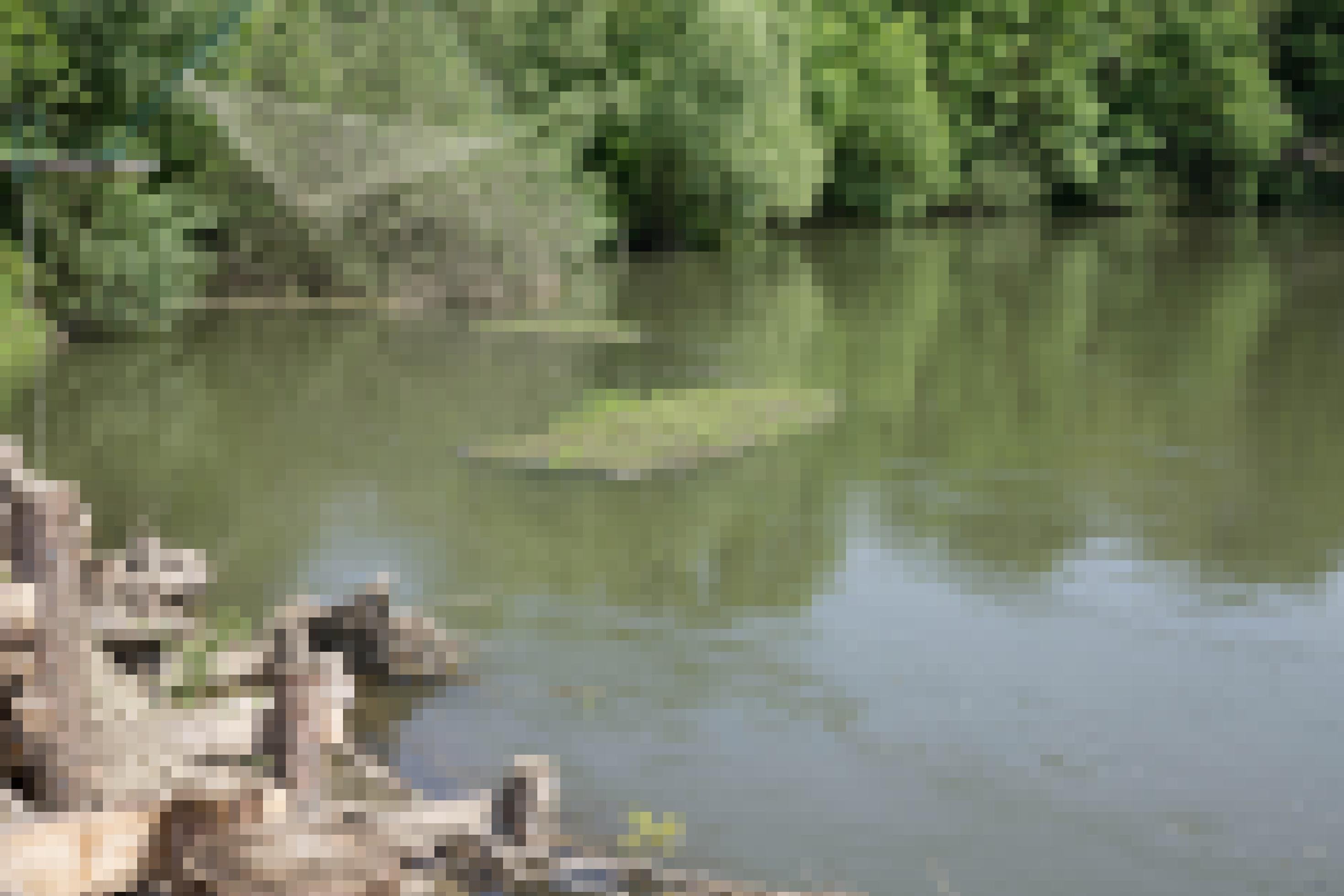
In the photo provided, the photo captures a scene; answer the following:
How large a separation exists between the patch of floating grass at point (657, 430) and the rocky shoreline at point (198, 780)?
6458 millimetres

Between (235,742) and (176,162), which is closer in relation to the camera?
(235,742)

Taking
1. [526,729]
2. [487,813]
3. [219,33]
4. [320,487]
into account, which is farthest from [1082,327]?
[487,813]

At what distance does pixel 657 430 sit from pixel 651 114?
21.1 meters

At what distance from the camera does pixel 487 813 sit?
760 centimetres

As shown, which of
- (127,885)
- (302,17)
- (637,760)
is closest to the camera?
(127,885)

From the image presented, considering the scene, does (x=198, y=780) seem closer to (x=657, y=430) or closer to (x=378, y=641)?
(x=378, y=641)

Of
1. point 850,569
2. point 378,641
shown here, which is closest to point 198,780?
point 378,641

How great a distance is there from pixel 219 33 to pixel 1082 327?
1763 centimetres

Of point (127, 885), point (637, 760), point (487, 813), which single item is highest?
point (637, 760)

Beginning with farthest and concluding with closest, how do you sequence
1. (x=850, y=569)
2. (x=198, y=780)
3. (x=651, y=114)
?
(x=651, y=114) < (x=850, y=569) < (x=198, y=780)

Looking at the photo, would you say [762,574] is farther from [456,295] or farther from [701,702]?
[456,295]

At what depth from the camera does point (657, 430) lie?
1716 cm

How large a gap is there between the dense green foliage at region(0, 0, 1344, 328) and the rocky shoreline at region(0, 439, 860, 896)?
5.03 metres

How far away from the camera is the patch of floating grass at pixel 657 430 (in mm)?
16062
